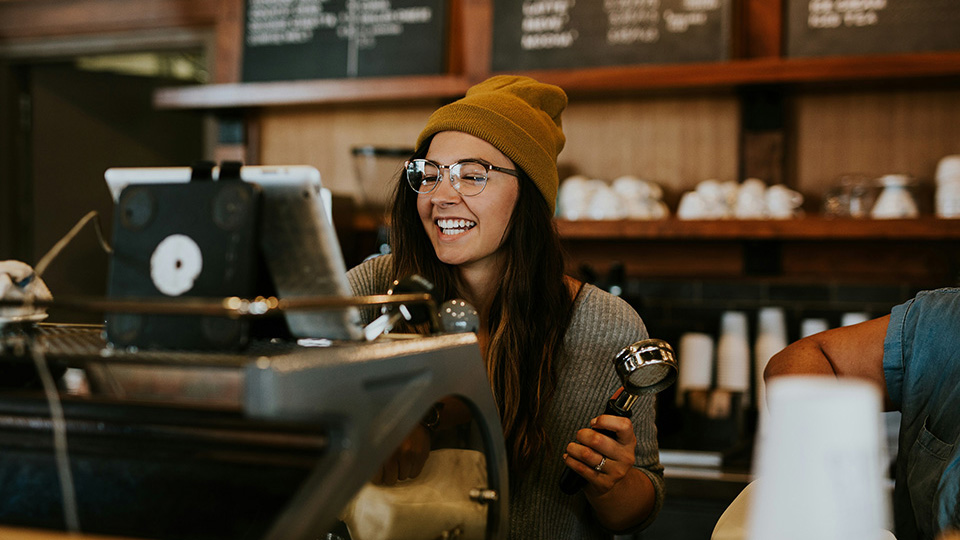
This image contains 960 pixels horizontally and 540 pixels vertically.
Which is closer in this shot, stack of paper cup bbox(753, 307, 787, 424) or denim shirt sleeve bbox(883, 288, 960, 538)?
denim shirt sleeve bbox(883, 288, 960, 538)

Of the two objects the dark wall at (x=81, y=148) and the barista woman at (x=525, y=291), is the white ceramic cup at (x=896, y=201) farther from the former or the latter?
the dark wall at (x=81, y=148)

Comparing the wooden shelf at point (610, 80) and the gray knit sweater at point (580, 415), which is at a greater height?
the wooden shelf at point (610, 80)

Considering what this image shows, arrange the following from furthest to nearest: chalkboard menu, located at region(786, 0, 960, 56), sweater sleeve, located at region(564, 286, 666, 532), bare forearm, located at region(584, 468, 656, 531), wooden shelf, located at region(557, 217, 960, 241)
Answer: chalkboard menu, located at region(786, 0, 960, 56)
wooden shelf, located at region(557, 217, 960, 241)
sweater sleeve, located at region(564, 286, 666, 532)
bare forearm, located at region(584, 468, 656, 531)

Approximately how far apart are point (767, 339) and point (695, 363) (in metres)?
0.23

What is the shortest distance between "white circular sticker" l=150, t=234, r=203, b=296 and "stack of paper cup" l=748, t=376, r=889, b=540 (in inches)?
21.6

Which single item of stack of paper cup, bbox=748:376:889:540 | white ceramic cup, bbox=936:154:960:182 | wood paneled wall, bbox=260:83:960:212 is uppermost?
wood paneled wall, bbox=260:83:960:212

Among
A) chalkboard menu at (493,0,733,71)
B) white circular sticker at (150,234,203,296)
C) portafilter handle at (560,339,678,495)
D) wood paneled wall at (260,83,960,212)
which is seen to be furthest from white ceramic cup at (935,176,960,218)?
white circular sticker at (150,234,203,296)

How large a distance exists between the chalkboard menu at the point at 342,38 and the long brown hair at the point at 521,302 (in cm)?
131

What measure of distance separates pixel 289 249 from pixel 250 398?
0.88ft

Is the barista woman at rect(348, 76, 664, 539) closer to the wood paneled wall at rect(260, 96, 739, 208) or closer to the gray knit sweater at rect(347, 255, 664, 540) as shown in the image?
the gray knit sweater at rect(347, 255, 664, 540)

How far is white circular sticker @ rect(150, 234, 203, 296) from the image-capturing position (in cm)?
78

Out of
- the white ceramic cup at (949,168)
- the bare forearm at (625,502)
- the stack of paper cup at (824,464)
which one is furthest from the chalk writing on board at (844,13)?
the stack of paper cup at (824,464)

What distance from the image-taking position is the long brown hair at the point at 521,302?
1340 millimetres

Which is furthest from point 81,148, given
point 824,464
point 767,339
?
point 824,464
